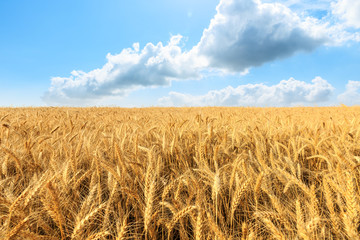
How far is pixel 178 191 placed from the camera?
1201 mm

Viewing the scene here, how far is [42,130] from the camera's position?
10.3 ft

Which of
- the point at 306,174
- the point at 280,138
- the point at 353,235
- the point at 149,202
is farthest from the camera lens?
the point at 280,138

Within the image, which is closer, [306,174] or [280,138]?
[306,174]

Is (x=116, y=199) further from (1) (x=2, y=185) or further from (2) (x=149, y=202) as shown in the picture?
(1) (x=2, y=185)

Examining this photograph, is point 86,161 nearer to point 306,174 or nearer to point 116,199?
point 116,199

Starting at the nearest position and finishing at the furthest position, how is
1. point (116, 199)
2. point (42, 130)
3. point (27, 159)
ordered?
1. point (116, 199)
2. point (27, 159)
3. point (42, 130)

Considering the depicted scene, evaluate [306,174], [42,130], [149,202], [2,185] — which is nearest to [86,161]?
[2,185]

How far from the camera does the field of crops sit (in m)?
0.97

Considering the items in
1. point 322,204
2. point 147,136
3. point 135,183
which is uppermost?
point 147,136

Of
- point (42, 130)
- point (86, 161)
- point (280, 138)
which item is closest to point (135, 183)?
point (86, 161)

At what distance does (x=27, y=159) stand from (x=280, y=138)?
254 cm

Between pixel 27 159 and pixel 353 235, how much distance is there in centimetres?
219

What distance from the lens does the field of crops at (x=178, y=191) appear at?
Result: 973mm

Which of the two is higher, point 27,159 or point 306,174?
point 27,159
